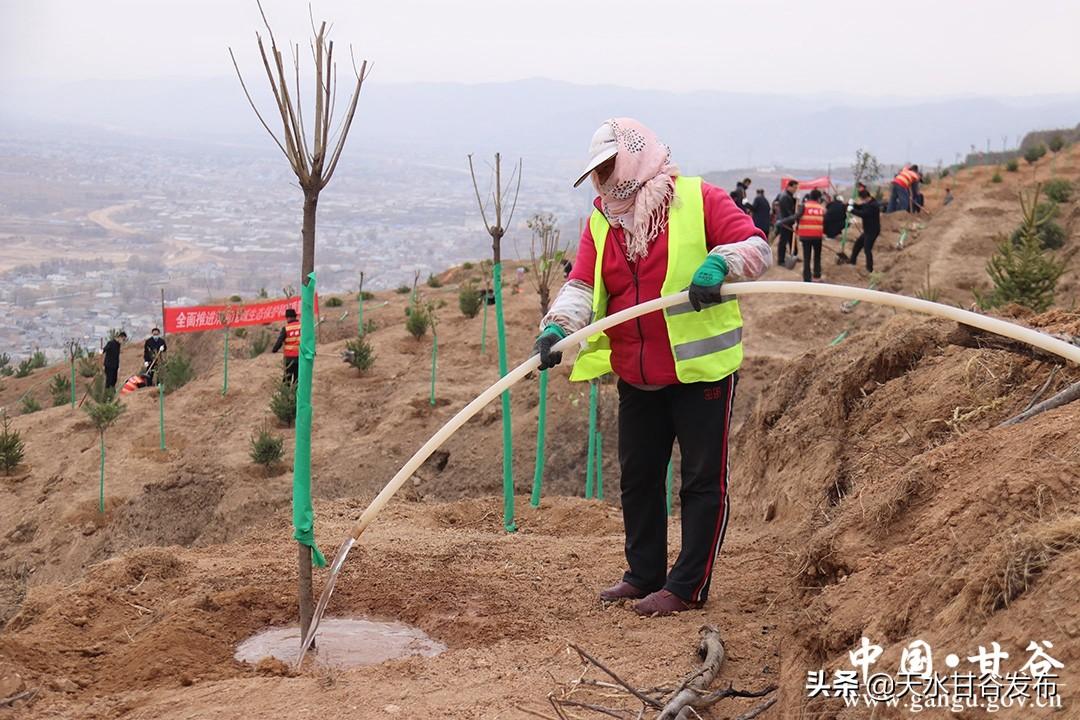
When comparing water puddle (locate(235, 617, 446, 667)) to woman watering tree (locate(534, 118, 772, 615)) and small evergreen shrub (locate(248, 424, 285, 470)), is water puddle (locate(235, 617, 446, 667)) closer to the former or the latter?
woman watering tree (locate(534, 118, 772, 615))

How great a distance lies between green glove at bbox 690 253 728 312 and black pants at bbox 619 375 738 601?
1.61 feet

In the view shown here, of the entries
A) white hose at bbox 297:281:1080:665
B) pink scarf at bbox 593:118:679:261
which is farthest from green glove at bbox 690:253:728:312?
pink scarf at bbox 593:118:679:261

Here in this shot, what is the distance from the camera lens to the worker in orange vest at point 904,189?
25750 mm

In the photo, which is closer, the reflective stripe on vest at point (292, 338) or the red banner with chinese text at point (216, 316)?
the reflective stripe on vest at point (292, 338)

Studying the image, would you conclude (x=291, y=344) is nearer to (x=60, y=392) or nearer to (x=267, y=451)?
(x=267, y=451)

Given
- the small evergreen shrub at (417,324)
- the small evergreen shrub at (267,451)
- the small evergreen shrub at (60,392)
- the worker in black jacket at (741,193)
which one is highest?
the worker in black jacket at (741,193)

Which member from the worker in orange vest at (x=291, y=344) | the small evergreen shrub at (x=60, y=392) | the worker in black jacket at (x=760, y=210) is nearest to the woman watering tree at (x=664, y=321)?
the worker in orange vest at (x=291, y=344)

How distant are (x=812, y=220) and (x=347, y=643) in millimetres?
12581

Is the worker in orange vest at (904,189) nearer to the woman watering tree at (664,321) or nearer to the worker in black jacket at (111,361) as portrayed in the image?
the worker in black jacket at (111,361)

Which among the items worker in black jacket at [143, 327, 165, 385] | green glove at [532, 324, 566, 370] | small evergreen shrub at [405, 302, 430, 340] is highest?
green glove at [532, 324, 566, 370]

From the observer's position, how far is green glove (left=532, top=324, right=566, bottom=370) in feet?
13.3

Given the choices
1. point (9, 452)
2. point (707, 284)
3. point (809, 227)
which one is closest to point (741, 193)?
point (809, 227)

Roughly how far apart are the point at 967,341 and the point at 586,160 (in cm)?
171

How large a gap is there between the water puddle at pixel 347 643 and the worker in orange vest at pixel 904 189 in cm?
2368
